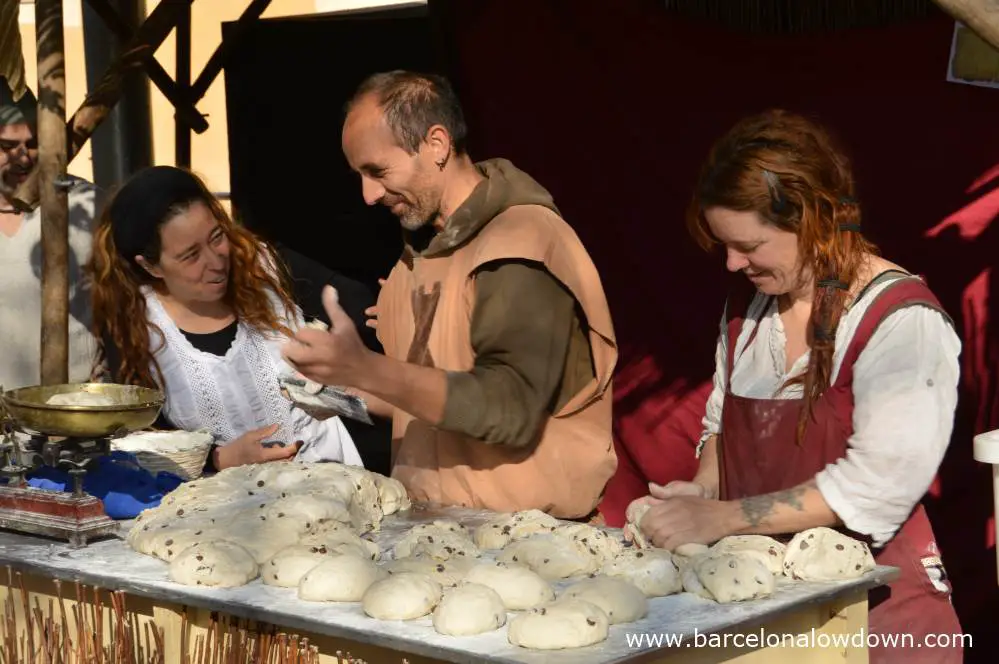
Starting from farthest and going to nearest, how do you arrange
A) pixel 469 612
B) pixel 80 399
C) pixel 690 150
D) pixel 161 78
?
1. pixel 161 78
2. pixel 690 150
3. pixel 80 399
4. pixel 469 612

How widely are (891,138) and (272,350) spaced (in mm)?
2081

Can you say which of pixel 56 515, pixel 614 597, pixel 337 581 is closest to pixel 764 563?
pixel 614 597

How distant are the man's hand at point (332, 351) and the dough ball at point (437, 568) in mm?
444

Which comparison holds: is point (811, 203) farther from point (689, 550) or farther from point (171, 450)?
point (171, 450)

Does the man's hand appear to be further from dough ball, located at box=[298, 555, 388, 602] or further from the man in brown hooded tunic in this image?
dough ball, located at box=[298, 555, 388, 602]

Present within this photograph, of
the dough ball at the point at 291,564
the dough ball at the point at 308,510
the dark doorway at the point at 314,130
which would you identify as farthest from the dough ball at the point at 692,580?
the dark doorway at the point at 314,130

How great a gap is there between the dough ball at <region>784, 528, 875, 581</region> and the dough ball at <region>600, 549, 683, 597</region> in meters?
0.25

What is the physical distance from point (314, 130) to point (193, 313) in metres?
2.31

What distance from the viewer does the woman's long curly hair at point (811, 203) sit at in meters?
3.40

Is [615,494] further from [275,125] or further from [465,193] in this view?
[275,125]

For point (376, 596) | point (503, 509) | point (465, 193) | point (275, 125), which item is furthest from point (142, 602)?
point (275, 125)

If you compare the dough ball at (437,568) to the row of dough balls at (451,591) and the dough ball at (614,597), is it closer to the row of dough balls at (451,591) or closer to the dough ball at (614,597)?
the row of dough balls at (451,591)

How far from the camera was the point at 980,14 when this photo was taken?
2.97 metres

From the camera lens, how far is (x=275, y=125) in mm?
6984
